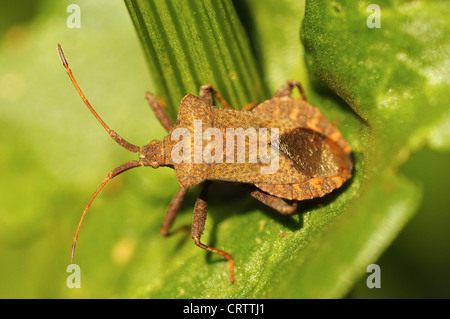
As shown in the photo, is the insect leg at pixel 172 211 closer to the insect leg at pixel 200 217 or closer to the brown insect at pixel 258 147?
the insect leg at pixel 200 217

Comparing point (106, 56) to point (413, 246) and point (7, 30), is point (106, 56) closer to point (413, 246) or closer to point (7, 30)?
point (7, 30)

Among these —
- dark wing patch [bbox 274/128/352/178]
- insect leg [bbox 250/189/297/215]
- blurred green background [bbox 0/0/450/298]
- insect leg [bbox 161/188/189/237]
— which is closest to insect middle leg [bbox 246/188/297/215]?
insect leg [bbox 250/189/297/215]

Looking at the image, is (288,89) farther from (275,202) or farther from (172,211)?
(172,211)

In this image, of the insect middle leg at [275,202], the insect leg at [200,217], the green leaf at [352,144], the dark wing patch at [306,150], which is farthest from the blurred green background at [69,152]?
the dark wing patch at [306,150]

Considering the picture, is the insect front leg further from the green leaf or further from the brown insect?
the green leaf

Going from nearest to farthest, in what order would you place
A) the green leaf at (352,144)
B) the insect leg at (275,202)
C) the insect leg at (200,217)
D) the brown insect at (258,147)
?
the green leaf at (352,144), the insect leg at (275,202), the brown insect at (258,147), the insect leg at (200,217)

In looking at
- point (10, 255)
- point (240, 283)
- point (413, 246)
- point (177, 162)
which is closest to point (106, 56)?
point (177, 162)

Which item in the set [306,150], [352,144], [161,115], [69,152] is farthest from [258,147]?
[69,152]
